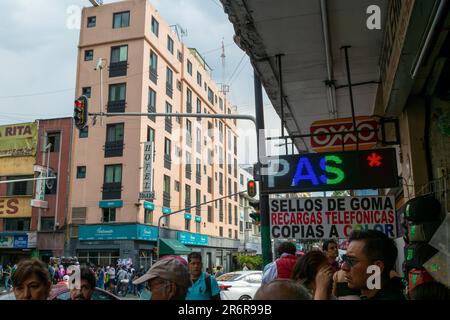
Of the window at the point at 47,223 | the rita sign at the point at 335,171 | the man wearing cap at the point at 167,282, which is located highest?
the window at the point at 47,223

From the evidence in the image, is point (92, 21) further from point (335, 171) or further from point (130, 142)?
point (335, 171)

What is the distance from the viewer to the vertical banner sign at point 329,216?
5508 millimetres

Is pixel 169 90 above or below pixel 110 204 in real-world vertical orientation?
above

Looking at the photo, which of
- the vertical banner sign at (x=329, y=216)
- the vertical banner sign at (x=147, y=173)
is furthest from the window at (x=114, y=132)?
the vertical banner sign at (x=329, y=216)

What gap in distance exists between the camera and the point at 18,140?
36.1 m

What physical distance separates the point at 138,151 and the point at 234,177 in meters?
26.1

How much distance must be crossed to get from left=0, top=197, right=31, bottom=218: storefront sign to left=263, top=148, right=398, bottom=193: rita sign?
3290cm

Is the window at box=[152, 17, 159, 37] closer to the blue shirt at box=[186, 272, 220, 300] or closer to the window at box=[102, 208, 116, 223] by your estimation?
the window at box=[102, 208, 116, 223]

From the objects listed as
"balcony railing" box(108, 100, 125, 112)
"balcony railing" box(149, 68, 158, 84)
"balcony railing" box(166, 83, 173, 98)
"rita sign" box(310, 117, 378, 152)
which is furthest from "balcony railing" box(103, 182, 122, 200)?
"rita sign" box(310, 117, 378, 152)

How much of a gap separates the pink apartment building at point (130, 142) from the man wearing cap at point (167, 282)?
94.9 feet

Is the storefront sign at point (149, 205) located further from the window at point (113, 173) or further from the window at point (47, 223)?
the window at point (47, 223)

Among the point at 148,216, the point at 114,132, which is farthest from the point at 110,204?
the point at 114,132

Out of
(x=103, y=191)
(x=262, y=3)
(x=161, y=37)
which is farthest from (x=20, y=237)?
(x=262, y=3)

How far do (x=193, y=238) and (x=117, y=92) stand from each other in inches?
583
